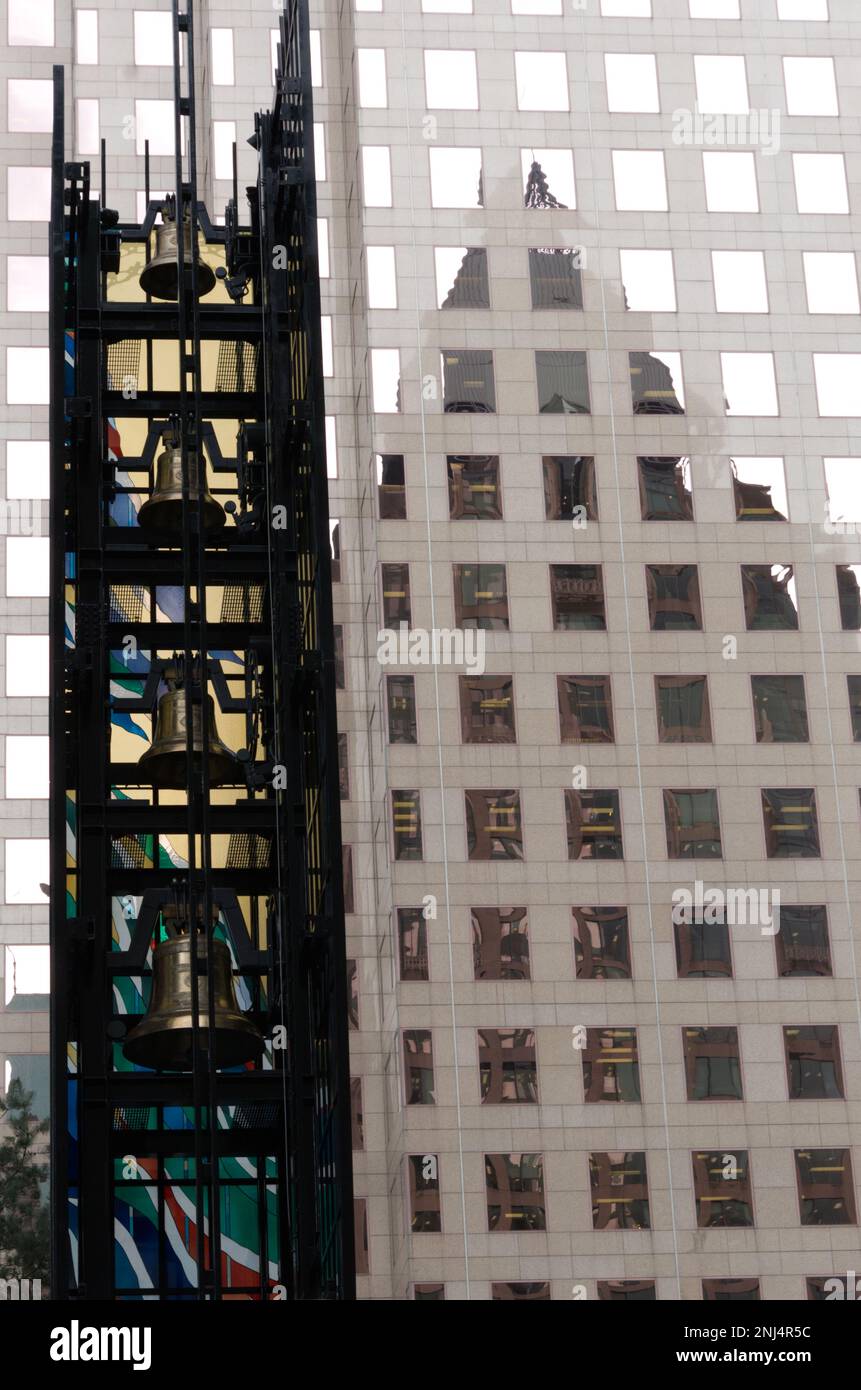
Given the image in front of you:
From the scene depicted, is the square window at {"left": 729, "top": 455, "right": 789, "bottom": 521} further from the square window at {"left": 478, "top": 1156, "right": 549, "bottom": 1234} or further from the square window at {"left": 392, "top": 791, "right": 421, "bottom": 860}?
the square window at {"left": 478, "top": 1156, "right": 549, "bottom": 1234}

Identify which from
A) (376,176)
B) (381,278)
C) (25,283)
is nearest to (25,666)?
(25,283)

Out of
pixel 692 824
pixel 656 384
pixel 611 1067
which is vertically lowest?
pixel 611 1067

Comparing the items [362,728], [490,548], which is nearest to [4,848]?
[362,728]

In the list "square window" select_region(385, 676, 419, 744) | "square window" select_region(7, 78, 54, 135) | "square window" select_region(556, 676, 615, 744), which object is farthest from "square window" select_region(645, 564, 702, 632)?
"square window" select_region(7, 78, 54, 135)

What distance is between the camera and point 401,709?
138 ft

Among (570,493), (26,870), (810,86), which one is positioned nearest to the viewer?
(26,870)

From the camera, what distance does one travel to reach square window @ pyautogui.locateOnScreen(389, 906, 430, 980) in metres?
39.2

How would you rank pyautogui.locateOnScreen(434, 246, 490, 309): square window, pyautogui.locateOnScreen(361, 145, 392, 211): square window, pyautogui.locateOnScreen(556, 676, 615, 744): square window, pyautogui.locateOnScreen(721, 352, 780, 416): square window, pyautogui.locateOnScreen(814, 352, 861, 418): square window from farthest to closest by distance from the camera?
pyautogui.locateOnScreen(814, 352, 861, 418): square window < pyautogui.locateOnScreen(721, 352, 780, 416): square window < pyautogui.locateOnScreen(361, 145, 392, 211): square window < pyautogui.locateOnScreen(434, 246, 490, 309): square window < pyautogui.locateOnScreen(556, 676, 615, 744): square window

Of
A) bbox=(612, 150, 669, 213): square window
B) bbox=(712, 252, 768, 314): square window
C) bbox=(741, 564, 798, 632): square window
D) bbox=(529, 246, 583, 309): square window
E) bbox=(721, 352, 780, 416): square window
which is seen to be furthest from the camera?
bbox=(612, 150, 669, 213): square window

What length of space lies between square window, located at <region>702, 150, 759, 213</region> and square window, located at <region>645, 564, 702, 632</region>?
34.1 feet

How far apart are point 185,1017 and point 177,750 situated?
1.49 meters

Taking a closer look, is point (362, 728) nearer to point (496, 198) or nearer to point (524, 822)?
point (524, 822)

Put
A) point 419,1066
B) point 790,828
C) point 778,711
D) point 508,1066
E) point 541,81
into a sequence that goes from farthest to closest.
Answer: point 541,81
point 778,711
point 790,828
point 508,1066
point 419,1066

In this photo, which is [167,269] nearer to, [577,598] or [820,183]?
[577,598]
